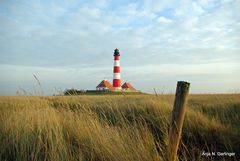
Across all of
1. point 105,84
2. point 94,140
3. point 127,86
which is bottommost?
point 94,140

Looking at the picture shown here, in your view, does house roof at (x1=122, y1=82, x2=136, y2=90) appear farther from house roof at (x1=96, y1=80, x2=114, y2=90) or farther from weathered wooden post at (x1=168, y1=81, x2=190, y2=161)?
weathered wooden post at (x1=168, y1=81, x2=190, y2=161)

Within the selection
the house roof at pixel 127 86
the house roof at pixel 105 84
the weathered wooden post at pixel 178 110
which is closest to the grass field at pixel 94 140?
the weathered wooden post at pixel 178 110

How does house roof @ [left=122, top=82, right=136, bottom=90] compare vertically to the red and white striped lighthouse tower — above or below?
below

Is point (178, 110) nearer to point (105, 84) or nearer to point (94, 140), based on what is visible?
point (94, 140)

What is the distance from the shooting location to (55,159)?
2842mm

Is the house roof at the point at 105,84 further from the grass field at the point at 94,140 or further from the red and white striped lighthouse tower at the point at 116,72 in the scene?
the grass field at the point at 94,140

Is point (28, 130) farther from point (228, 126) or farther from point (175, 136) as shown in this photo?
point (228, 126)

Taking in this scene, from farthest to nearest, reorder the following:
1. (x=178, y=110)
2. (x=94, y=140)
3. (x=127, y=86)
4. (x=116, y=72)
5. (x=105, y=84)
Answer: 1. (x=127, y=86)
2. (x=105, y=84)
3. (x=116, y=72)
4. (x=94, y=140)
5. (x=178, y=110)

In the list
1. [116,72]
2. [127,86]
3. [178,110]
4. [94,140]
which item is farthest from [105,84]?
[178,110]

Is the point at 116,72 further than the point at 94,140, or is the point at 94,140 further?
the point at 116,72

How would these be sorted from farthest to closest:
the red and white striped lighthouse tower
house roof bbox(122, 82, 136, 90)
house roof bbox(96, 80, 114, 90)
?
house roof bbox(122, 82, 136, 90)
house roof bbox(96, 80, 114, 90)
the red and white striped lighthouse tower

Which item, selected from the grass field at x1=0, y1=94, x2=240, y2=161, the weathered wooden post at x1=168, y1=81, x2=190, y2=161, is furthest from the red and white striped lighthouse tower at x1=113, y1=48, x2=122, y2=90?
the weathered wooden post at x1=168, y1=81, x2=190, y2=161

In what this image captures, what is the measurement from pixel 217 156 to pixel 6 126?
352 cm

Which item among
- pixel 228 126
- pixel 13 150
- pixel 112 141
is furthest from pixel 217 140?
pixel 13 150
